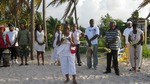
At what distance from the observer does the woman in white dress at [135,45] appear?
10.7 metres

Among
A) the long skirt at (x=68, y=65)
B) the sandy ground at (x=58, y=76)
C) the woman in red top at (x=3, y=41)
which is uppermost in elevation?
the woman in red top at (x=3, y=41)

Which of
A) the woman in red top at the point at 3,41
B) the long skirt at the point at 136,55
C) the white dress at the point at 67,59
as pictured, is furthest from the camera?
the woman in red top at the point at 3,41

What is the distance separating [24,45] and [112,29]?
12.8 ft

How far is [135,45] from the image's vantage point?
1080 cm

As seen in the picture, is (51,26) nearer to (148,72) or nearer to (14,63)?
(14,63)

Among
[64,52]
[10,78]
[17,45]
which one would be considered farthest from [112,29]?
[17,45]

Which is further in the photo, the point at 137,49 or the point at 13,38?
the point at 13,38

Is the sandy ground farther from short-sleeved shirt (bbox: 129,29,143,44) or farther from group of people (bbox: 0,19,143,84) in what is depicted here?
short-sleeved shirt (bbox: 129,29,143,44)

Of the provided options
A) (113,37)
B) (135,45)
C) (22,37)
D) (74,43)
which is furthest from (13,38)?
(135,45)

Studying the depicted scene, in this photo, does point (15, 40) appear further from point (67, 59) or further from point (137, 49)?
point (137, 49)

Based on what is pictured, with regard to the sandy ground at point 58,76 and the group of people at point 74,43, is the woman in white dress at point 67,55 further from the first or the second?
the sandy ground at point 58,76

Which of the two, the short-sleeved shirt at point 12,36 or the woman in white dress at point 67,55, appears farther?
the short-sleeved shirt at point 12,36

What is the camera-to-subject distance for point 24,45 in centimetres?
1273

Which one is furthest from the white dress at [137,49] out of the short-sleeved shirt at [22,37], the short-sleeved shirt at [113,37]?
the short-sleeved shirt at [22,37]
